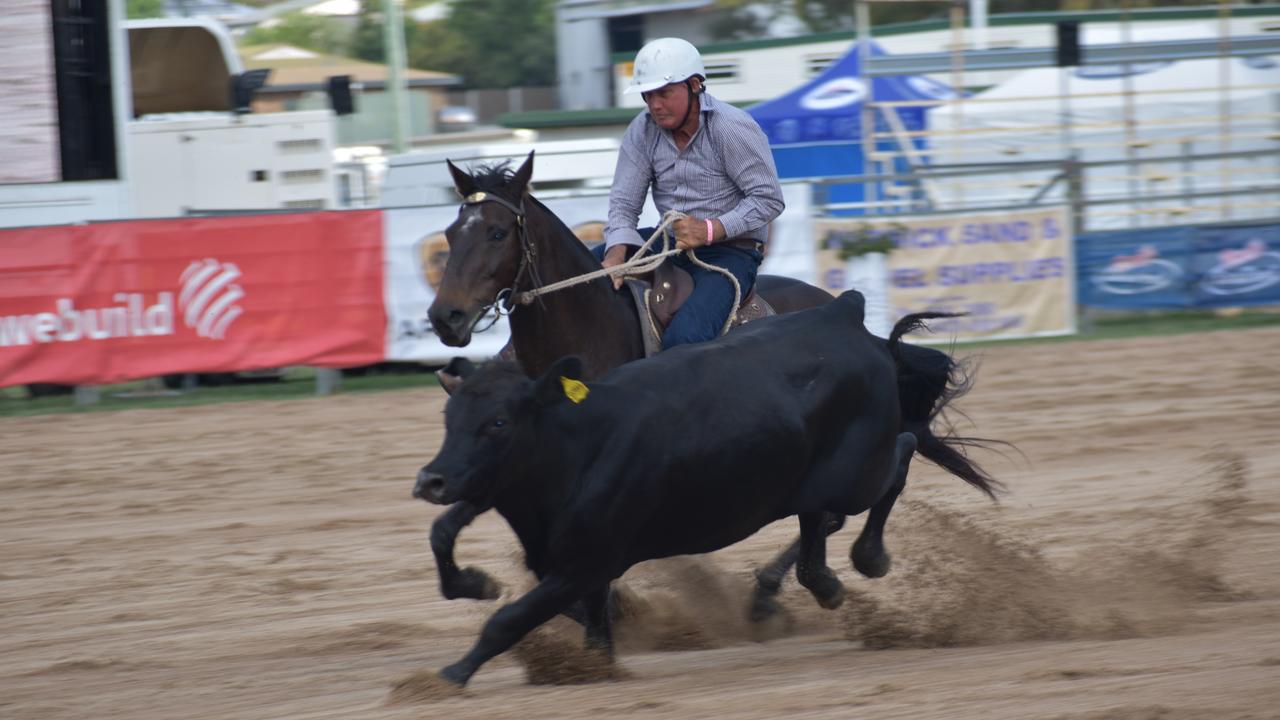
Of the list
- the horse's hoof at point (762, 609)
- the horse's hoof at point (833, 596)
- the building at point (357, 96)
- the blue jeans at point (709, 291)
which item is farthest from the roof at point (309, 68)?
the horse's hoof at point (833, 596)

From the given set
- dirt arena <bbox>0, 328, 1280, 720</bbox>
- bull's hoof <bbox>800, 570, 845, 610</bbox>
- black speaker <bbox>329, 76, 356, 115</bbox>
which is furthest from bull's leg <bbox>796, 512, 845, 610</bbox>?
black speaker <bbox>329, 76, 356, 115</bbox>

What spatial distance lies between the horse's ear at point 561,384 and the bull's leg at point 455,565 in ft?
1.62

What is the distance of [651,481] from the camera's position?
4.99 metres

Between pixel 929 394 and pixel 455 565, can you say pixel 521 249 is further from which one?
pixel 929 394

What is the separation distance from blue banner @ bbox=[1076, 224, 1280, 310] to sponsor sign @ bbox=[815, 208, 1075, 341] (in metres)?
0.38

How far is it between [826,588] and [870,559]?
0.38 meters

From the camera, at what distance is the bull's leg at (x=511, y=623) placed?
4.79 m

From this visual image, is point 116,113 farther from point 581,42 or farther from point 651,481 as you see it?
point 581,42

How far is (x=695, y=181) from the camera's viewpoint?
627 cm

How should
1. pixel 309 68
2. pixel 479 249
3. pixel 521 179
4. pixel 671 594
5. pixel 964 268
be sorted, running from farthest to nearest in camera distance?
pixel 309 68
pixel 964 268
pixel 671 594
pixel 521 179
pixel 479 249

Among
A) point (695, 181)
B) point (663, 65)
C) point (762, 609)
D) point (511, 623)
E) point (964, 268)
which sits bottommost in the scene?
point (762, 609)

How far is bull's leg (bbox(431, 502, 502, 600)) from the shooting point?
5.16 meters

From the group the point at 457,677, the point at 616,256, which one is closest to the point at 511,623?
the point at 457,677

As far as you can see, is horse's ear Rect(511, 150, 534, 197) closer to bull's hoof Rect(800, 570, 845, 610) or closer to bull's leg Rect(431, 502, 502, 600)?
bull's leg Rect(431, 502, 502, 600)
